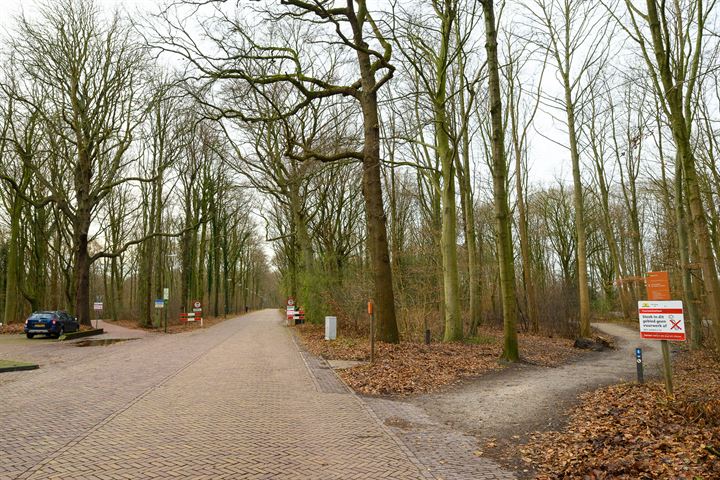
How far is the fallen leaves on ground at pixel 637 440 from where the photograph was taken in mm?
4824

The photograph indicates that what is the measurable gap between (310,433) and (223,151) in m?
24.5

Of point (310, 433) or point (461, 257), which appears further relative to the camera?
point (461, 257)

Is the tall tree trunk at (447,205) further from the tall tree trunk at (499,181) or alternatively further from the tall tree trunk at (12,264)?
the tall tree trunk at (12,264)

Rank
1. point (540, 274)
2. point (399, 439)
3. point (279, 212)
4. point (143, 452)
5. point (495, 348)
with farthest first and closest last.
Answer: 1. point (279, 212)
2. point (540, 274)
3. point (495, 348)
4. point (399, 439)
5. point (143, 452)

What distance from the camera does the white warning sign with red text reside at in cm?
742

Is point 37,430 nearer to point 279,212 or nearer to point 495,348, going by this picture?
point 495,348

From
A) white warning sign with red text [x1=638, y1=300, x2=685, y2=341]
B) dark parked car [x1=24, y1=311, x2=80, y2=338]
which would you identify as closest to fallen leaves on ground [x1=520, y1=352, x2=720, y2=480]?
white warning sign with red text [x1=638, y1=300, x2=685, y2=341]

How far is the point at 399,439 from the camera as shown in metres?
6.45

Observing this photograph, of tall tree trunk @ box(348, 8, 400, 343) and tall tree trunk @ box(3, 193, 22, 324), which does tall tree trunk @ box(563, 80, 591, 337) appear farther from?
tall tree trunk @ box(3, 193, 22, 324)

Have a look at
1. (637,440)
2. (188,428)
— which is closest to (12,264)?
(188,428)

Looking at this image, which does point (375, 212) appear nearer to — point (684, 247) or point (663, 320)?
point (663, 320)

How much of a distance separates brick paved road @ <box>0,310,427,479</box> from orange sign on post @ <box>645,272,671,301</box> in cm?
480

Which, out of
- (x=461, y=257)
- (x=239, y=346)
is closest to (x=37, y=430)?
(x=239, y=346)

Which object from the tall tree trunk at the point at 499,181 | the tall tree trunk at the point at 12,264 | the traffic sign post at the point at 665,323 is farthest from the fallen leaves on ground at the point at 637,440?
the tall tree trunk at the point at 12,264
